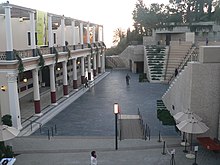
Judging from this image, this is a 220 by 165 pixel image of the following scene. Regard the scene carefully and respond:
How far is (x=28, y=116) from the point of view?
860 inches

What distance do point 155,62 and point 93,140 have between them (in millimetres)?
26753

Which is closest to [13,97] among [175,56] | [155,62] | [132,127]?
[132,127]

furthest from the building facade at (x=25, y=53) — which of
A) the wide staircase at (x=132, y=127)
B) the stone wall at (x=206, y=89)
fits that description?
the stone wall at (x=206, y=89)

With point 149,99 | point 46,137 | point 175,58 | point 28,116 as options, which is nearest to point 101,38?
point 175,58

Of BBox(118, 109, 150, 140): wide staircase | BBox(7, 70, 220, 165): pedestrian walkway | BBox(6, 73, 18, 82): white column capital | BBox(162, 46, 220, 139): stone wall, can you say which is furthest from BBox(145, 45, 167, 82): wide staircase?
BBox(6, 73, 18, 82): white column capital

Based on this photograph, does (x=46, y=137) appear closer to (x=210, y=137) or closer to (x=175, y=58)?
(x=210, y=137)

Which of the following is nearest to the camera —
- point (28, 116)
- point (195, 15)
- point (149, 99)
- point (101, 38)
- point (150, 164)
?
point (150, 164)

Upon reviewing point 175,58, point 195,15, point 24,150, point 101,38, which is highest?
point 195,15

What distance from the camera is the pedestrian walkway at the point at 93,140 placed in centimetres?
1397

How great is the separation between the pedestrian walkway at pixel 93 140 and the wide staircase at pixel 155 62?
10.7m

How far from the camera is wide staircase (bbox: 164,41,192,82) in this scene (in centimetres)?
3795

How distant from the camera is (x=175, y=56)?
40.9 metres

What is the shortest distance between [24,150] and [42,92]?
624 inches

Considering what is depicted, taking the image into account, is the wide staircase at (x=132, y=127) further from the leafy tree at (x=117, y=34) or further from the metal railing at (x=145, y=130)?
the leafy tree at (x=117, y=34)
